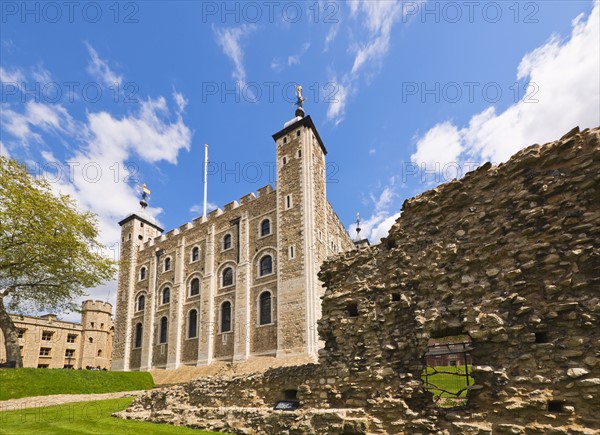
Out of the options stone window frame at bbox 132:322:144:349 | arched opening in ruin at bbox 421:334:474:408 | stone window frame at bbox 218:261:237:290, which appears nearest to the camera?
arched opening in ruin at bbox 421:334:474:408

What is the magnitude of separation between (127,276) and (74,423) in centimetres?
2780

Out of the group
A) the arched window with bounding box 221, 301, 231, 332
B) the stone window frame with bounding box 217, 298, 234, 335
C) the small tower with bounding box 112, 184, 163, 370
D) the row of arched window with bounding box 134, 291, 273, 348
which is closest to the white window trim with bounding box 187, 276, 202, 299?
the row of arched window with bounding box 134, 291, 273, 348

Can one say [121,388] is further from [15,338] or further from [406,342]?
[406,342]

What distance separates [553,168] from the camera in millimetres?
6594

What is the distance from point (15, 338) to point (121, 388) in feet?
21.4

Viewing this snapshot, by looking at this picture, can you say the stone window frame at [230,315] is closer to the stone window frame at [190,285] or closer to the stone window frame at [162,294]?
the stone window frame at [190,285]

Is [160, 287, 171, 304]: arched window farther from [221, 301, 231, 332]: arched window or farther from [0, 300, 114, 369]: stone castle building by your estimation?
[0, 300, 114, 369]: stone castle building

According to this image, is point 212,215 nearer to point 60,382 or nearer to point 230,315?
point 230,315

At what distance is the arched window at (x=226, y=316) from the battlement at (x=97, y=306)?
1320 inches

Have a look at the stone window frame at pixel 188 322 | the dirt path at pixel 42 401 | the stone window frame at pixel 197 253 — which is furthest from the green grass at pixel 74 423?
the stone window frame at pixel 197 253

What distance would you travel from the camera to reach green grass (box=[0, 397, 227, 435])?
9461mm

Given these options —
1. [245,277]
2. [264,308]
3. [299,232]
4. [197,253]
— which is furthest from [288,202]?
[197,253]

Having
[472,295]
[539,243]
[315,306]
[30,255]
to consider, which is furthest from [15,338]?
[539,243]

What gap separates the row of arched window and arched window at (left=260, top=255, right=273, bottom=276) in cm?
147
